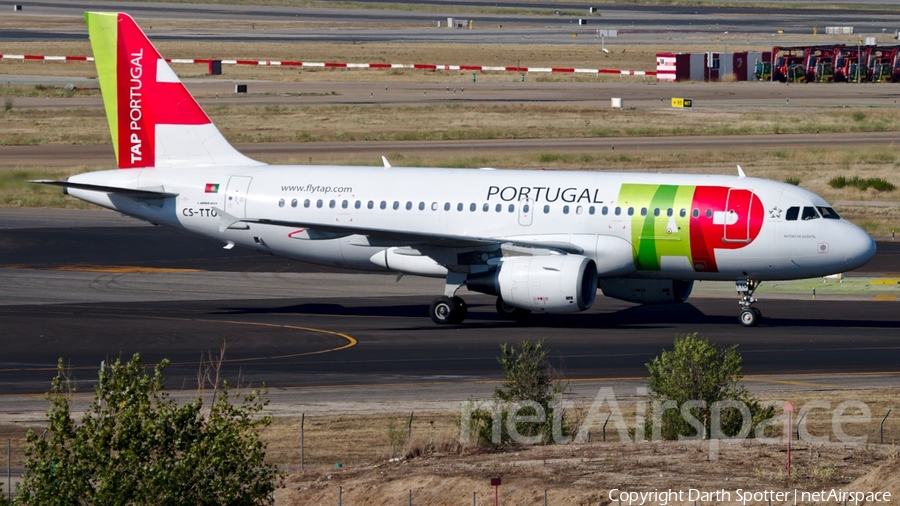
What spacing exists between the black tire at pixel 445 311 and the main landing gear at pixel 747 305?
855cm

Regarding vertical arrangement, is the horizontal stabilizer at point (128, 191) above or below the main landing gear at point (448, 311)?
above

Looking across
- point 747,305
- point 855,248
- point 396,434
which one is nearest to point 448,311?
point 747,305

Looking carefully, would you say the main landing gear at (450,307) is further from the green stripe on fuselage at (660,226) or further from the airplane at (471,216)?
the green stripe on fuselage at (660,226)

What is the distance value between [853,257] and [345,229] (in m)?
14.8

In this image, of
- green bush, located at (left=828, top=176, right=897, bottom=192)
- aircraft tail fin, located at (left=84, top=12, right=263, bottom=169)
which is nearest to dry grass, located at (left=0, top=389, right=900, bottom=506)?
aircraft tail fin, located at (left=84, top=12, right=263, bottom=169)

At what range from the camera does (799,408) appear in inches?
1114

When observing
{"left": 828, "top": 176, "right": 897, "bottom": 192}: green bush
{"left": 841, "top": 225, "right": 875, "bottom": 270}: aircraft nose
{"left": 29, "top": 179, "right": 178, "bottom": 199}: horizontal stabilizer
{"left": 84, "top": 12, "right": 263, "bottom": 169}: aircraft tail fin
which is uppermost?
{"left": 828, "top": 176, "right": 897, "bottom": 192}: green bush

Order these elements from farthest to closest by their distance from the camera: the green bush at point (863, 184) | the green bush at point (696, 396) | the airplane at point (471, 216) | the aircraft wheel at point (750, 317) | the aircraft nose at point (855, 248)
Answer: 1. the green bush at point (863, 184)
2. the aircraft wheel at point (750, 317)
3. the airplane at point (471, 216)
4. the aircraft nose at point (855, 248)
5. the green bush at point (696, 396)

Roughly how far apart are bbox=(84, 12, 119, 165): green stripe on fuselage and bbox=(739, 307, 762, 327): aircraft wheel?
21.2m

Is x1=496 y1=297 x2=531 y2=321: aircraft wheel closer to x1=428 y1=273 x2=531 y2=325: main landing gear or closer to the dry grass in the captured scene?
x1=428 y1=273 x2=531 y2=325: main landing gear

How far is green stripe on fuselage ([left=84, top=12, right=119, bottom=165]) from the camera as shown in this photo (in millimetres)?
44531

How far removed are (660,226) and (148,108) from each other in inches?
691

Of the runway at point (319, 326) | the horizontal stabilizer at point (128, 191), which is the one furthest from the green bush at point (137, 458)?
the horizontal stabilizer at point (128, 191)

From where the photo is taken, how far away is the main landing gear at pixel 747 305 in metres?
39.8
